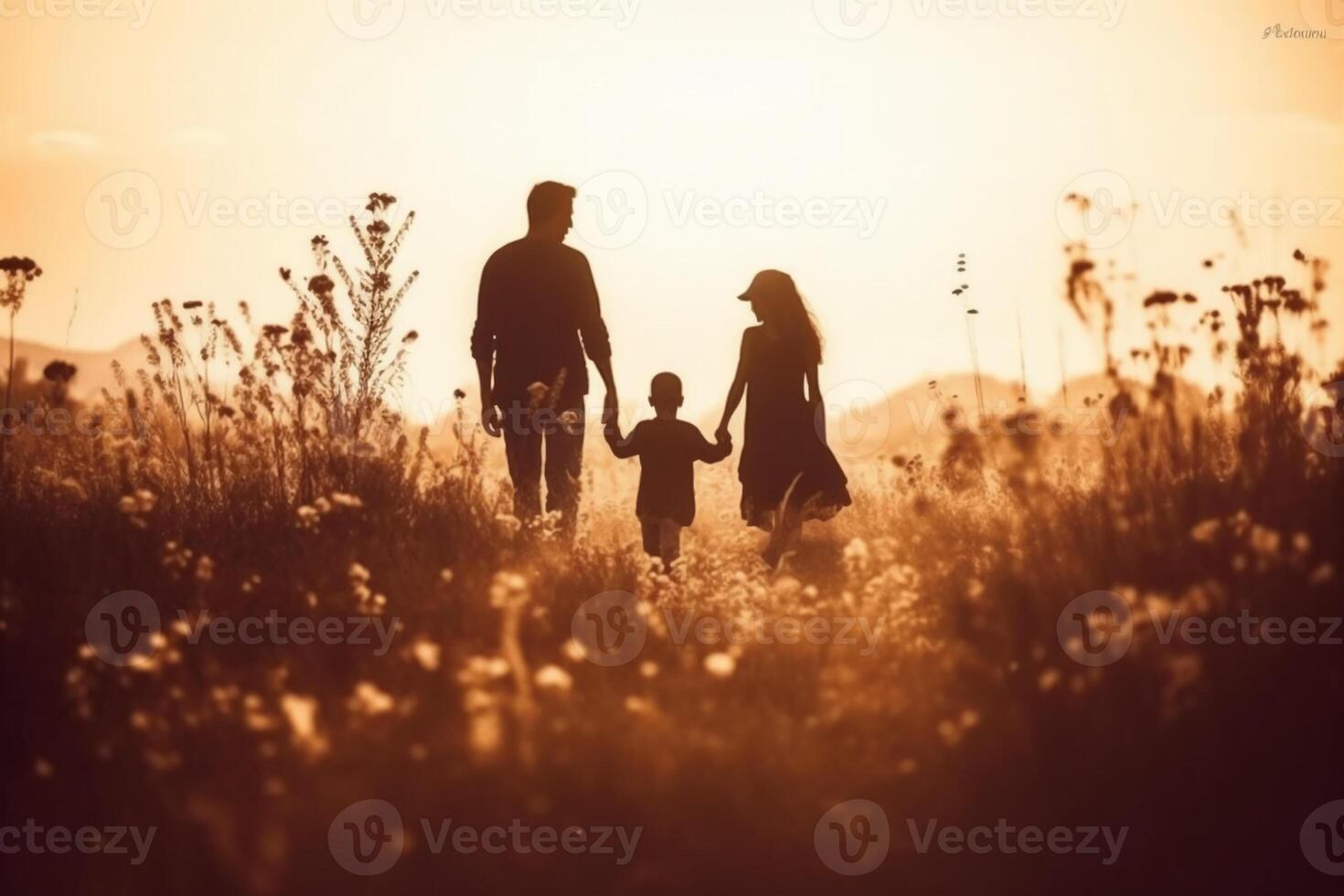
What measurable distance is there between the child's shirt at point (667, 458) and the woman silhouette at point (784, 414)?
1.76 ft

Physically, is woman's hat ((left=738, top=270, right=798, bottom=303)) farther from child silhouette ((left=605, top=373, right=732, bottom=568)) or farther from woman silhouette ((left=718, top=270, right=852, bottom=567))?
child silhouette ((left=605, top=373, right=732, bottom=568))

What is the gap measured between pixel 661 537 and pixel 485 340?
1.63 meters

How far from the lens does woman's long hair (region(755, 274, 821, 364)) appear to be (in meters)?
8.32

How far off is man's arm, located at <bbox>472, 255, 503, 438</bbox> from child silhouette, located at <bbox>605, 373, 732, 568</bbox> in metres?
0.76

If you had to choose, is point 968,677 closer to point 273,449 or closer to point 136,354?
point 273,449

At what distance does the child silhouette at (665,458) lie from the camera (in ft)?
A: 25.5

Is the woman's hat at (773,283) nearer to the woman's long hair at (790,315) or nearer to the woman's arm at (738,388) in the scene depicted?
the woman's long hair at (790,315)

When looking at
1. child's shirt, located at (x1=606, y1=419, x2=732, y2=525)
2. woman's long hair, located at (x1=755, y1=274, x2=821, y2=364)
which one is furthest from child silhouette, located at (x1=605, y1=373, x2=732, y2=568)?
woman's long hair, located at (x1=755, y1=274, x2=821, y2=364)

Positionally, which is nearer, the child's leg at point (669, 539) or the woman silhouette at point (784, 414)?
the child's leg at point (669, 539)

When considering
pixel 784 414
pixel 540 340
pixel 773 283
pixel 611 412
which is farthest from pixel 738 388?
pixel 540 340

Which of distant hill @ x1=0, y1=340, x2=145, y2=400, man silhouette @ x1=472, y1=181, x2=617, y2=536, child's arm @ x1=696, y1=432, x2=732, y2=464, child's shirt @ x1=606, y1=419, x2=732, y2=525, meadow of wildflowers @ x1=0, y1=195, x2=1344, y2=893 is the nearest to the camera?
meadow of wildflowers @ x1=0, y1=195, x2=1344, y2=893

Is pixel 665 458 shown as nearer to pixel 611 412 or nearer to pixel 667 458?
pixel 667 458

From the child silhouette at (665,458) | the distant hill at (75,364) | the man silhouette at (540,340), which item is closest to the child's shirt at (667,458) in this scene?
the child silhouette at (665,458)

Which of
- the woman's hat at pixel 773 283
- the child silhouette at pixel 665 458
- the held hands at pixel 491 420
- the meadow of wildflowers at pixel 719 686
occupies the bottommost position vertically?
the meadow of wildflowers at pixel 719 686
